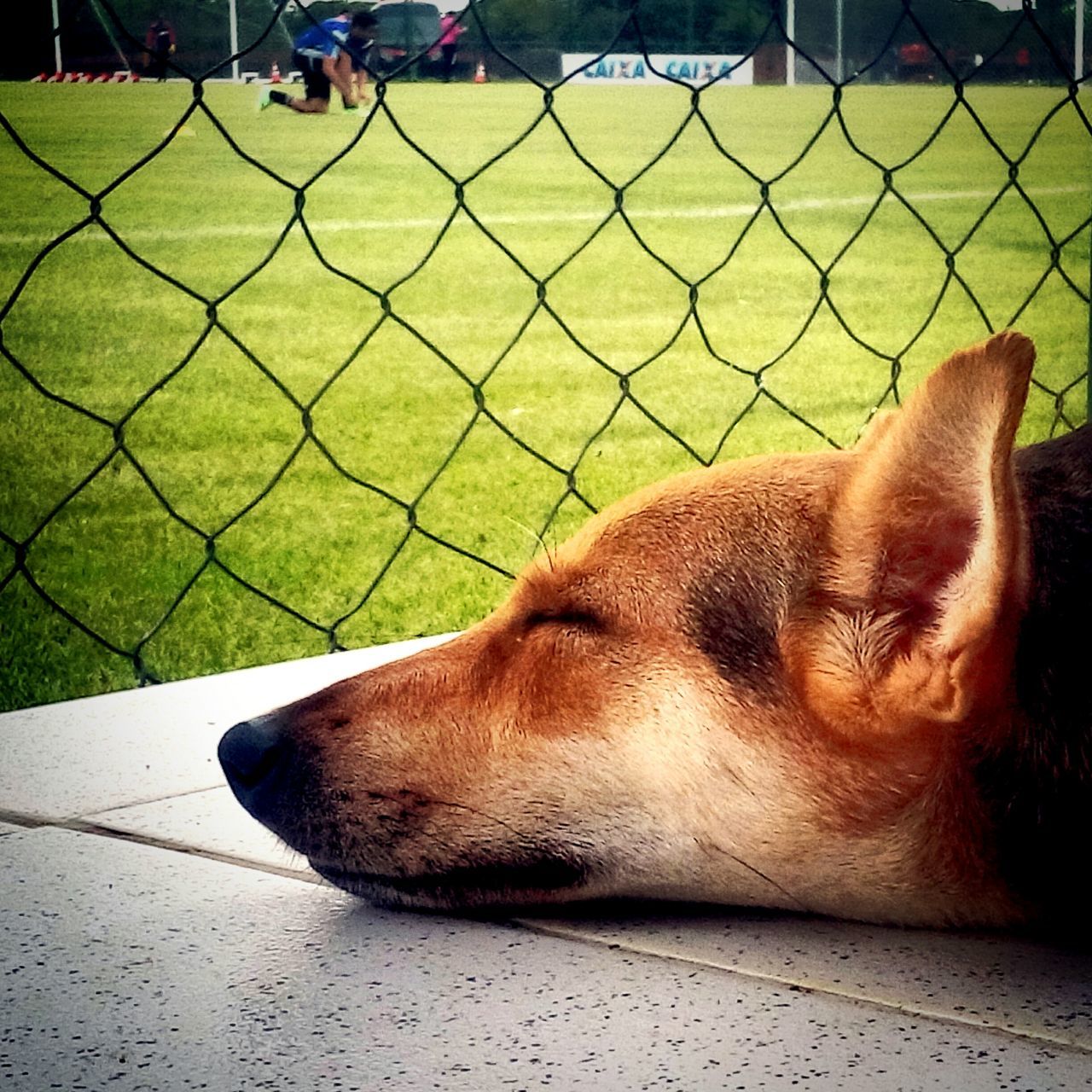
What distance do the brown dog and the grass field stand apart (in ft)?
3.62

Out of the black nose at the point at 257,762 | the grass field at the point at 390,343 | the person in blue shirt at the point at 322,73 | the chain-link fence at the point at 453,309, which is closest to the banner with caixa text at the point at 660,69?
the chain-link fence at the point at 453,309

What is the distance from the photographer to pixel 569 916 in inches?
62.0

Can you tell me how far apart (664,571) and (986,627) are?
356mm

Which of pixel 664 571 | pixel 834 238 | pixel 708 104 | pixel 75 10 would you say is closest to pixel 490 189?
pixel 834 238

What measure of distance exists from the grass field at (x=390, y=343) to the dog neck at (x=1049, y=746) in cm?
149

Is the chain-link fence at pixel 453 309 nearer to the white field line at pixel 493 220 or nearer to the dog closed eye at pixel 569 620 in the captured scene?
the white field line at pixel 493 220

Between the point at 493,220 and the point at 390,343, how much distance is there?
12.2 feet

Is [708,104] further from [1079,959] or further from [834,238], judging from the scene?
[1079,959]

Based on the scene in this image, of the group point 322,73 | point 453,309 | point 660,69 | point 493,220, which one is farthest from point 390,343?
point 660,69

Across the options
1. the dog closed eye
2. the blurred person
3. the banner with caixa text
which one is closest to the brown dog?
the dog closed eye

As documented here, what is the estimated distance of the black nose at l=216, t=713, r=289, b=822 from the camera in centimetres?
157

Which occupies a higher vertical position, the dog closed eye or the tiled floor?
the dog closed eye

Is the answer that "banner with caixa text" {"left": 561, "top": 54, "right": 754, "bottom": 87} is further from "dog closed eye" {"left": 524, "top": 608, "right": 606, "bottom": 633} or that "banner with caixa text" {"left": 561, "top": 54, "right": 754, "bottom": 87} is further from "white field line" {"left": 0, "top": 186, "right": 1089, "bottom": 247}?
"dog closed eye" {"left": 524, "top": 608, "right": 606, "bottom": 633}

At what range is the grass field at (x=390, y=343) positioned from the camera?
323 centimetres
